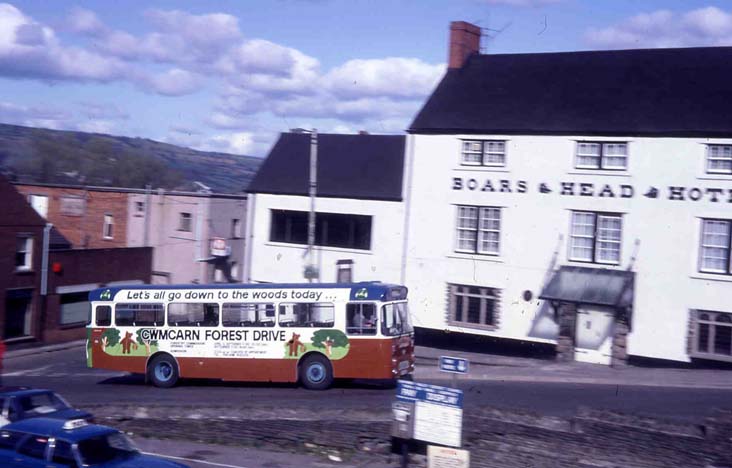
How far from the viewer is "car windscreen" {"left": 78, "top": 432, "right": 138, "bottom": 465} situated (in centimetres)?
1296

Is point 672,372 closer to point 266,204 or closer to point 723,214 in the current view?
point 723,214

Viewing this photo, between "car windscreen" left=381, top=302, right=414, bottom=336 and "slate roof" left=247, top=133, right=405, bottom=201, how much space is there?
11.3 metres

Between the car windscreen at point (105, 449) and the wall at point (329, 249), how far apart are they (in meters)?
22.8

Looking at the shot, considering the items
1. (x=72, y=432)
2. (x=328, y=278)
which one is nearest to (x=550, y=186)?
(x=328, y=278)

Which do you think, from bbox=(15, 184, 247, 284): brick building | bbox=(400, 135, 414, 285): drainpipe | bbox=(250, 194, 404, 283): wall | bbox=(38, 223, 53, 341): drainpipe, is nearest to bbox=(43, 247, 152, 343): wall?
bbox=(38, 223, 53, 341): drainpipe

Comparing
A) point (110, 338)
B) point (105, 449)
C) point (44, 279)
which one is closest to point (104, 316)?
point (110, 338)

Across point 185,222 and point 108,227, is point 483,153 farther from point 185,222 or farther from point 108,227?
point 108,227

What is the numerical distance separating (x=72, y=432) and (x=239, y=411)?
705 cm

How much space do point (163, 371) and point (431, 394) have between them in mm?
13680

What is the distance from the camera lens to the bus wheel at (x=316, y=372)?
24625 mm

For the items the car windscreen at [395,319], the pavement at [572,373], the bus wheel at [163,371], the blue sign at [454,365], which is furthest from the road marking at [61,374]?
the blue sign at [454,365]

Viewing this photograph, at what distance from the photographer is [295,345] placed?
24.9 meters

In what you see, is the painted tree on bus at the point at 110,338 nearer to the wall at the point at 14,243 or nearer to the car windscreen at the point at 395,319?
the car windscreen at the point at 395,319

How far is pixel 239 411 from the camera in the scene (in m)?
20.0
